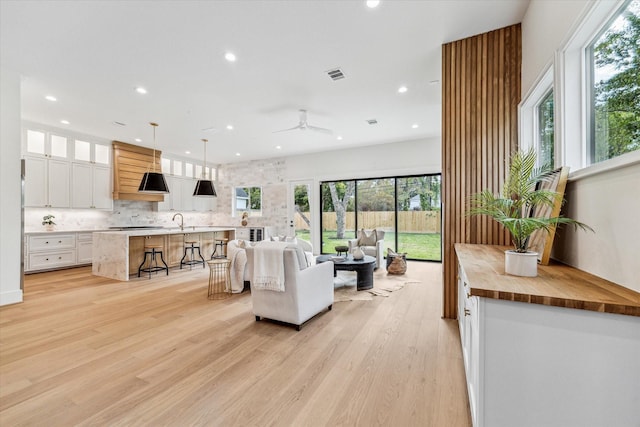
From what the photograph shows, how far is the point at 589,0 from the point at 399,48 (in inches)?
74.9

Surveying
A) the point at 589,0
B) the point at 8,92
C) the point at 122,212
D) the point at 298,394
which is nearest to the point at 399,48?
the point at 589,0

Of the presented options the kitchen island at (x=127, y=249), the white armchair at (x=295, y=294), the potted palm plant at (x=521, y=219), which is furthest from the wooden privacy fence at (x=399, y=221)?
the potted palm plant at (x=521, y=219)

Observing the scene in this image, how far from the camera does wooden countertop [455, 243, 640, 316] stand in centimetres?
102

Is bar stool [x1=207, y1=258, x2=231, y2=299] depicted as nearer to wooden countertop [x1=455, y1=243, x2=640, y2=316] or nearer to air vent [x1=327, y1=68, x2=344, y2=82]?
air vent [x1=327, y1=68, x2=344, y2=82]

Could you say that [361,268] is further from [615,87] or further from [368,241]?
[615,87]

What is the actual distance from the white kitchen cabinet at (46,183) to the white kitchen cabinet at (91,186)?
146 mm

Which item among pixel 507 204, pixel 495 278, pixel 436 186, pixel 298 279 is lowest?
pixel 298 279

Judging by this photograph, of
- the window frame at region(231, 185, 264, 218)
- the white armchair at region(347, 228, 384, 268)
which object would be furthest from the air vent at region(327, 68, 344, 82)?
the window frame at region(231, 185, 264, 218)

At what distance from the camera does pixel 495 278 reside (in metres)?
1.40

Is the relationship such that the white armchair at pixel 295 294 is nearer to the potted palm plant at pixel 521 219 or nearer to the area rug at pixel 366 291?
the area rug at pixel 366 291

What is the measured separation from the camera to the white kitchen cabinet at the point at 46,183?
5.49 m

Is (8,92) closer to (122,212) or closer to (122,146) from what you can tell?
(122,146)

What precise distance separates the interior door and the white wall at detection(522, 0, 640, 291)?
636 centimetres

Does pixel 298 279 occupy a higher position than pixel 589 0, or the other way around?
pixel 589 0
